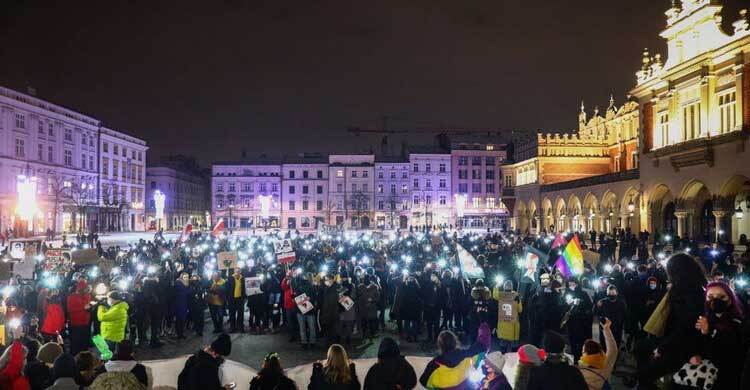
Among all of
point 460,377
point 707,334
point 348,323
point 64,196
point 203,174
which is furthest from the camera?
point 203,174

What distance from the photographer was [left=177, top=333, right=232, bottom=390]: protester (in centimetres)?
622

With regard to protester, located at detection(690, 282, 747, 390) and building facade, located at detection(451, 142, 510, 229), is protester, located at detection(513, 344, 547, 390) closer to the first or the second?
protester, located at detection(690, 282, 747, 390)

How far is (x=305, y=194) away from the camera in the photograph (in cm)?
9644

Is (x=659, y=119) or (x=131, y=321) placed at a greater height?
(x=659, y=119)

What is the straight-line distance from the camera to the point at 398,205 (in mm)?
93750

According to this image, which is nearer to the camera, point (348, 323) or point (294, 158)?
point (348, 323)

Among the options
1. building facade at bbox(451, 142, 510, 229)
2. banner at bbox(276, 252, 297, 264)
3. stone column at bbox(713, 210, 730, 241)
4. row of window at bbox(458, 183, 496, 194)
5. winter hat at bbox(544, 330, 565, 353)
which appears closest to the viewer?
winter hat at bbox(544, 330, 565, 353)

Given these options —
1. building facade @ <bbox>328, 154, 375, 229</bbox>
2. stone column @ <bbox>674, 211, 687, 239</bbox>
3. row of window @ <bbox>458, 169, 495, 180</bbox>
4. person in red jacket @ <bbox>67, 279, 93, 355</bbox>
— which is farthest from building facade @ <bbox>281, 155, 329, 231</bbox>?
person in red jacket @ <bbox>67, 279, 93, 355</bbox>

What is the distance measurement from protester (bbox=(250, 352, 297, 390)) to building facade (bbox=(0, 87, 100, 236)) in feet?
174

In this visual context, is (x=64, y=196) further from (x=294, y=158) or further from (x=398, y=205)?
(x=398, y=205)

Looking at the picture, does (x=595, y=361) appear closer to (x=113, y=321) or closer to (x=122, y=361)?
(x=122, y=361)

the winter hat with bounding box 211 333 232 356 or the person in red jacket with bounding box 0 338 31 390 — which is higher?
the winter hat with bounding box 211 333 232 356

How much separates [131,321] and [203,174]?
353ft

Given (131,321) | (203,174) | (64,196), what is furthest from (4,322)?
(203,174)
